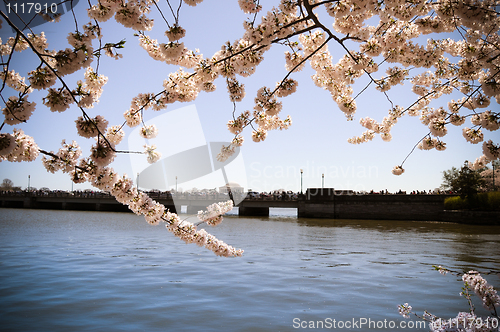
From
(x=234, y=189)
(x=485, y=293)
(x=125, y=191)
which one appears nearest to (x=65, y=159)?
(x=125, y=191)

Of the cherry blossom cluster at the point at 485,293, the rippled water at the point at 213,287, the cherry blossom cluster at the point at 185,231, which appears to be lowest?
the rippled water at the point at 213,287

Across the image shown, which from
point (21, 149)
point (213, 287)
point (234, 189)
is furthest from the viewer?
point (234, 189)

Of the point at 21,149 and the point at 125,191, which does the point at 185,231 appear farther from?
the point at 21,149

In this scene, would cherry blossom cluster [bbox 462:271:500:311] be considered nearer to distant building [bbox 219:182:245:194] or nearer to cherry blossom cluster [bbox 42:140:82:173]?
cherry blossom cluster [bbox 42:140:82:173]

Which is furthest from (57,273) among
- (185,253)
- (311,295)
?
(311,295)

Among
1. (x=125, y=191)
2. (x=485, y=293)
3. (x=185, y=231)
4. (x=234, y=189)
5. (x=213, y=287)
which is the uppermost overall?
(x=234, y=189)

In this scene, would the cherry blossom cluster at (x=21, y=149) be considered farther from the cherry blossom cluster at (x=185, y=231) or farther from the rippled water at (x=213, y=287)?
the rippled water at (x=213, y=287)

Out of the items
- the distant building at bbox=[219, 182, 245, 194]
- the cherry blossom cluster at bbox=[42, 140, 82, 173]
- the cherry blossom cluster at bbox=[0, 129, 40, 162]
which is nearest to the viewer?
the cherry blossom cluster at bbox=[0, 129, 40, 162]

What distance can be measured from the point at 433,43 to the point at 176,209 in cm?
6406

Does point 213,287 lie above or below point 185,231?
below

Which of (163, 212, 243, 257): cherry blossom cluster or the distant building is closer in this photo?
(163, 212, 243, 257): cherry blossom cluster

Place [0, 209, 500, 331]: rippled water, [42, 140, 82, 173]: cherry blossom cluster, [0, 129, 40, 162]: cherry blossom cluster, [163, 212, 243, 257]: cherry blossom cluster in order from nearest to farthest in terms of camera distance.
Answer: [0, 129, 40, 162]: cherry blossom cluster, [42, 140, 82, 173]: cherry blossom cluster, [163, 212, 243, 257]: cherry blossom cluster, [0, 209, 500, 331]: rippled water

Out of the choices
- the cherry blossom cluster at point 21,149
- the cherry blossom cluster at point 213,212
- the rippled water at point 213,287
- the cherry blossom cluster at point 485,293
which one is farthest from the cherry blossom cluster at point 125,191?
the cherry blossom cluster at point 485,293

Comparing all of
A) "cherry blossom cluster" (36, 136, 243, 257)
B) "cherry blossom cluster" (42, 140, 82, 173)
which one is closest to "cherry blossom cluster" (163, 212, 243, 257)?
"cherry blossom cluster" (36, 136, 243, 257)
